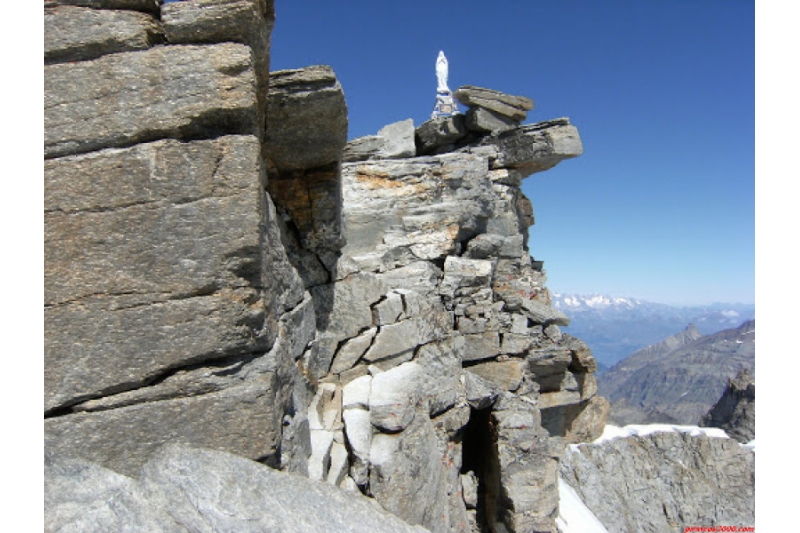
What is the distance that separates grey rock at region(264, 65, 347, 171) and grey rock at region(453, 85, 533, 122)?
10381mm

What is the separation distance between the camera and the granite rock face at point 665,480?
59.8 feet

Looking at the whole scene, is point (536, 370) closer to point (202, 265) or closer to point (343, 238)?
point (343, 238)

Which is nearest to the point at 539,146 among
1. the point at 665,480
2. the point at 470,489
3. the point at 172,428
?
the point at 470,489

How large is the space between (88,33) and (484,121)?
14.3 metres

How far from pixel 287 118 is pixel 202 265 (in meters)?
3.55

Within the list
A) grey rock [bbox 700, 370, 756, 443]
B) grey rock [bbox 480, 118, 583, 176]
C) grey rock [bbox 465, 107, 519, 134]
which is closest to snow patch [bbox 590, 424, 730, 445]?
grey rock [bbox 700, 370, 756, 443]

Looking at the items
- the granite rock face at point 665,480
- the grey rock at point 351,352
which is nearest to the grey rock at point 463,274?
the grey rock at point 351,352

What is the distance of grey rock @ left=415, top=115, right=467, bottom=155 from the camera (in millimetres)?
17516

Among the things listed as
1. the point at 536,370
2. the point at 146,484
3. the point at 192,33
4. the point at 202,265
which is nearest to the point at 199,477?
the point at 146,484

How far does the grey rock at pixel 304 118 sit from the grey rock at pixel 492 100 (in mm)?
10381

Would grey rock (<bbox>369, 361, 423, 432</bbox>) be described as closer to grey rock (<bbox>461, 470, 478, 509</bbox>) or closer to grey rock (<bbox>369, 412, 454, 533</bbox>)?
grey rock (<bbox>369, 412, 454, 533</bbox>)

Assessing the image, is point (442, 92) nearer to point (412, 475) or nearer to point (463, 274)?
point (463, 274)

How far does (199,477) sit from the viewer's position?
4.36 metres

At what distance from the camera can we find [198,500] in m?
4.12
